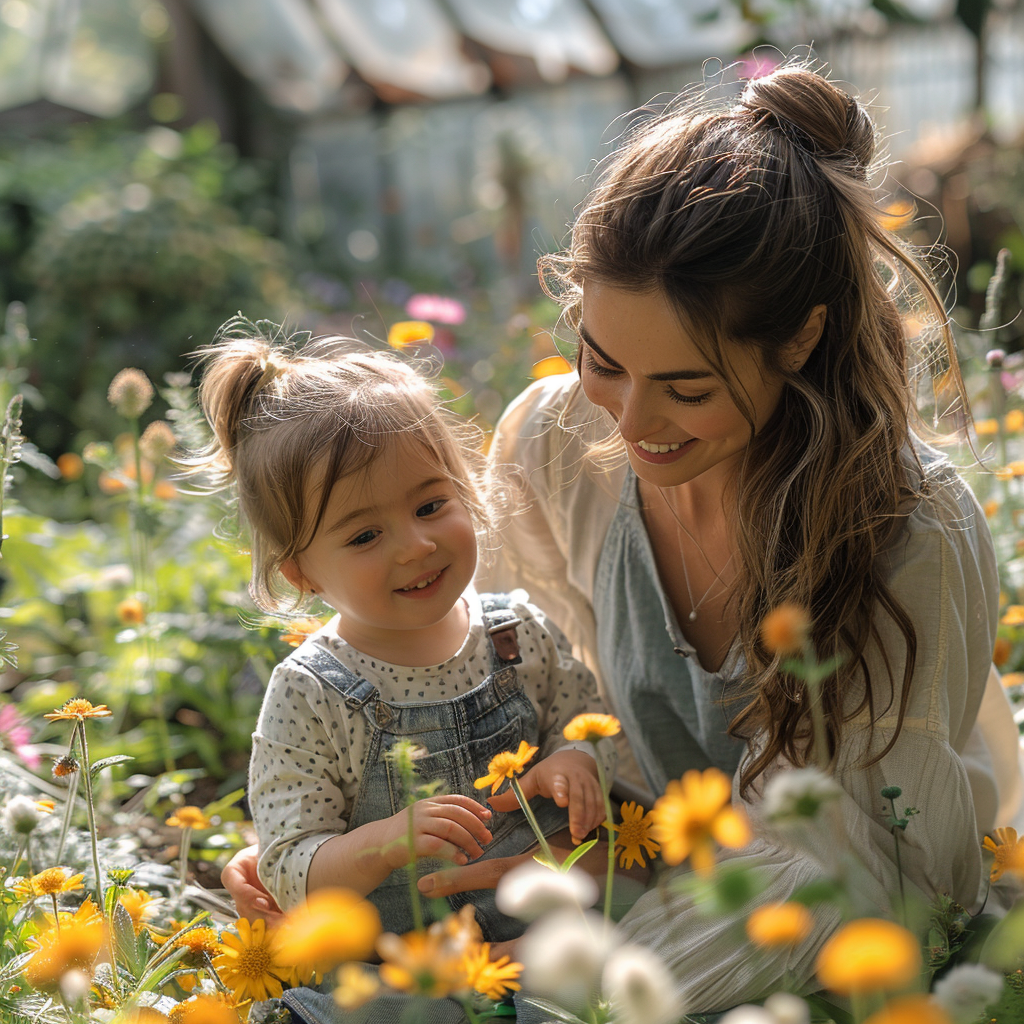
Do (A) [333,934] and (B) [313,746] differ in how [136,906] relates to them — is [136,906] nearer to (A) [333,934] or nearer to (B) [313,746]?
(B) [313,746]

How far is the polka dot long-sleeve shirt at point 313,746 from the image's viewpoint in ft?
4.42

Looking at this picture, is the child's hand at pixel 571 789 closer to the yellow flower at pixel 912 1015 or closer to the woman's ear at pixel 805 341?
the woman's ear at pixel 805 341

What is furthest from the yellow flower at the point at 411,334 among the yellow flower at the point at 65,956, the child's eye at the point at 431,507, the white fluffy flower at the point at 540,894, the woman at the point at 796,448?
the white fluffy flower at the point at 540,894

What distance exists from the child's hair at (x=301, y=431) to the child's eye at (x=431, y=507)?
0.05 metres

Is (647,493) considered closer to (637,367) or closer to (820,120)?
(637,367)

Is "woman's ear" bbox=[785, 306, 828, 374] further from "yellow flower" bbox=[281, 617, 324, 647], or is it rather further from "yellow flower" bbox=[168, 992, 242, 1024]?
"yellow flower" bbox=[168, 992, 242, 1024]

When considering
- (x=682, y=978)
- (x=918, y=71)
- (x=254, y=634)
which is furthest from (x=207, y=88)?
(x=682, y=978)

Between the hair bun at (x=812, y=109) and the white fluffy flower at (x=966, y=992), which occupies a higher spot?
the hair bun at (x=812, y=109)

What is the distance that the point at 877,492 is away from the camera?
4.41ft

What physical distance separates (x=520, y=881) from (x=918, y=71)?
723 centimetres

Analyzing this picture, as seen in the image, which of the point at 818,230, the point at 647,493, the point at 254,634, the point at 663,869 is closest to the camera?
the point at 818,230

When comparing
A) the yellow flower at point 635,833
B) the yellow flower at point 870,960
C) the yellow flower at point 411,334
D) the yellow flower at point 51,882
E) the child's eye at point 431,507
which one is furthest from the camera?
the yellow flower at point 411,334

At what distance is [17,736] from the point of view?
5.61 feet

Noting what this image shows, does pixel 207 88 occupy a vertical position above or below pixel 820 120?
below
